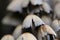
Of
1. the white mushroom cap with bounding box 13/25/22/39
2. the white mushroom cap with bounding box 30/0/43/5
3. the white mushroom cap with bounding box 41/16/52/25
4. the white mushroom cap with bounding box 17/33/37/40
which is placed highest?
the white mushroom cap with bounding box 30/0/43/5

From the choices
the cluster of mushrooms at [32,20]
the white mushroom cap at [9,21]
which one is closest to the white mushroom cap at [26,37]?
the cluster of mushrooms at [32,20]

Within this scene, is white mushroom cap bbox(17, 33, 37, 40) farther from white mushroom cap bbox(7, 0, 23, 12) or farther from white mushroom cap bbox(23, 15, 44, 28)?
white mushroom cap bbox(7, 0, 23, 12)

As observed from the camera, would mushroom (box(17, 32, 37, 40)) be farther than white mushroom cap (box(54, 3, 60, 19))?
No

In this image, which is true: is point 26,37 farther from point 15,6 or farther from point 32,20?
point 15,6

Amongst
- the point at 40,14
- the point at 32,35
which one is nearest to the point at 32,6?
the point at 40,14

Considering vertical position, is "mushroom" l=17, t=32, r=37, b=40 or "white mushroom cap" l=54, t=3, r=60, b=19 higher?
"white mushroom cap" l=54, t=3, r=60, b=19

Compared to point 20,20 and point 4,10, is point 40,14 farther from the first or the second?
point 4,10

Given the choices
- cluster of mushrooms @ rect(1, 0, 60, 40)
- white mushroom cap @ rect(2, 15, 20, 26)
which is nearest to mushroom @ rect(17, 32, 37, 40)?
cluster of mushrooms @ rect(1, 0, 60, 40)

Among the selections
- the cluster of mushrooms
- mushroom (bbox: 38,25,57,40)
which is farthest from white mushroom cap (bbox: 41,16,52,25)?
mushroom (bbox: 38,25,57,40)

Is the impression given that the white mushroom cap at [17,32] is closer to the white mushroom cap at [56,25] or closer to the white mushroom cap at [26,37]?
the white mushroom cap at [26,37]
